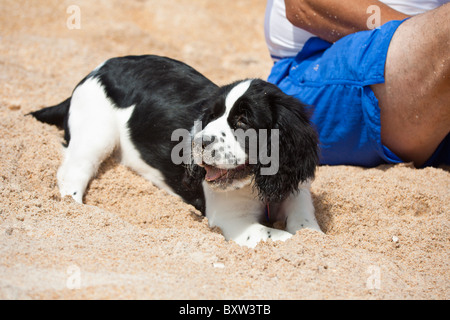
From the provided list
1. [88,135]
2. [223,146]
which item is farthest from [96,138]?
[223,146]

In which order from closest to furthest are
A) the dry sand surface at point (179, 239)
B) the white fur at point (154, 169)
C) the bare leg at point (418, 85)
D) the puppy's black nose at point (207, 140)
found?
1. the dry sand surface at point (179, 239)
2. the puppy's black nose at point (207, 140)
3. the white fur at point (154, 169)
4. the bare leg at point (418, 85)

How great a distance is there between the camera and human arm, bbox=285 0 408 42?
3754mm

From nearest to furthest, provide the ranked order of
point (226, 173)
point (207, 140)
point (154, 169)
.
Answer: point (207, 140)
point (226, 173)
point (154, 169)

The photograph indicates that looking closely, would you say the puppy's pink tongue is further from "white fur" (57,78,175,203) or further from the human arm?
the human arm

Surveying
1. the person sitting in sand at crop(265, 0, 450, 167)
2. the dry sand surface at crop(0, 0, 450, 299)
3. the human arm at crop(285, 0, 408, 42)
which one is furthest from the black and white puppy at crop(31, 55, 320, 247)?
the human arm at crop(285, 0, 408, 42)

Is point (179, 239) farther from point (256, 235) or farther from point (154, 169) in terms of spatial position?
point (154, 169)

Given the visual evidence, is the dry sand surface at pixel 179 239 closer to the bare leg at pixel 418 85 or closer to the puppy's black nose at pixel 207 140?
the bare leg at pixel 418 85

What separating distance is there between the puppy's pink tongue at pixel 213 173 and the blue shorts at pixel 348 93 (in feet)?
3.49

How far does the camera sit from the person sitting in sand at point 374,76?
3.40 meters

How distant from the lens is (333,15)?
12.7ft

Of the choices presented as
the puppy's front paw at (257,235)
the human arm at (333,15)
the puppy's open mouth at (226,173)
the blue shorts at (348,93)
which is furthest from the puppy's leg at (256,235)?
the human arm at (333,15)

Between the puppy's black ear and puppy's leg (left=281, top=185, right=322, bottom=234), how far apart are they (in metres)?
0.12

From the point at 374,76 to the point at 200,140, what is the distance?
1.42 metres
